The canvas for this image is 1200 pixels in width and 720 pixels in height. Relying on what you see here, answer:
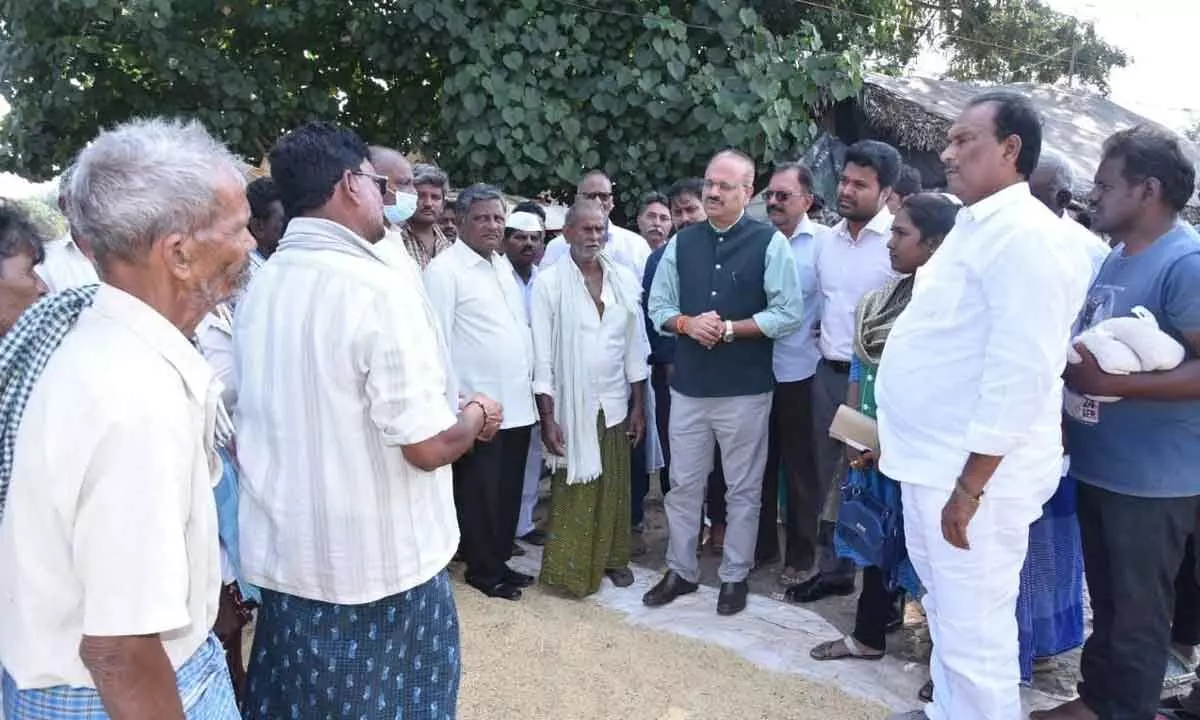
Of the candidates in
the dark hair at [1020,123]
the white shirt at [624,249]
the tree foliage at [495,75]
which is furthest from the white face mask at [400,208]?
the tree foliage at [495,75]

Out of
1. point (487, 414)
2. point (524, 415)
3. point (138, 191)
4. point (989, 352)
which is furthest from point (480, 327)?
point (138, 191)

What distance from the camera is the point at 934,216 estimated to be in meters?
3.18

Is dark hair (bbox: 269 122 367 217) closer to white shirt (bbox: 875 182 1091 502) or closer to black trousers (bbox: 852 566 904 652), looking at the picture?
white shirt (bbox: 875 182 1091 502)

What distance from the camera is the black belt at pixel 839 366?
417 cm

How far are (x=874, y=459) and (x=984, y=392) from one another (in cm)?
97

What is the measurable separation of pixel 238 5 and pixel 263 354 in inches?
320

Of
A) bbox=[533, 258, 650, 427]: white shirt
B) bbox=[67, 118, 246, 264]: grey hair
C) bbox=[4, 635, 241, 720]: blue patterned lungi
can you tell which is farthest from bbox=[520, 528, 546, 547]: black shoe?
bbox=[67, 118, 246, 264]: grey hair

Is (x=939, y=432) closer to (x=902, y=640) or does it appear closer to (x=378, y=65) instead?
(x=902, y=640)

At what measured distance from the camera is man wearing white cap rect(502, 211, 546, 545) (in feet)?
16.0

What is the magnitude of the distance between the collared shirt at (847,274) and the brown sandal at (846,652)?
1.32m

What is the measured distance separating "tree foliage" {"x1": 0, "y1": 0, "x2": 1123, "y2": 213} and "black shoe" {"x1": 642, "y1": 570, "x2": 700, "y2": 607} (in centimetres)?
474

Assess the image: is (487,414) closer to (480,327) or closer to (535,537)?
(480,327)

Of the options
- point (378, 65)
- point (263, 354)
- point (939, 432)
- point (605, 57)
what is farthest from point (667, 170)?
point (263, 354)

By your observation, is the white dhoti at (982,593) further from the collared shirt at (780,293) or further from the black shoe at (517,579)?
the black shoe at (517,579)
